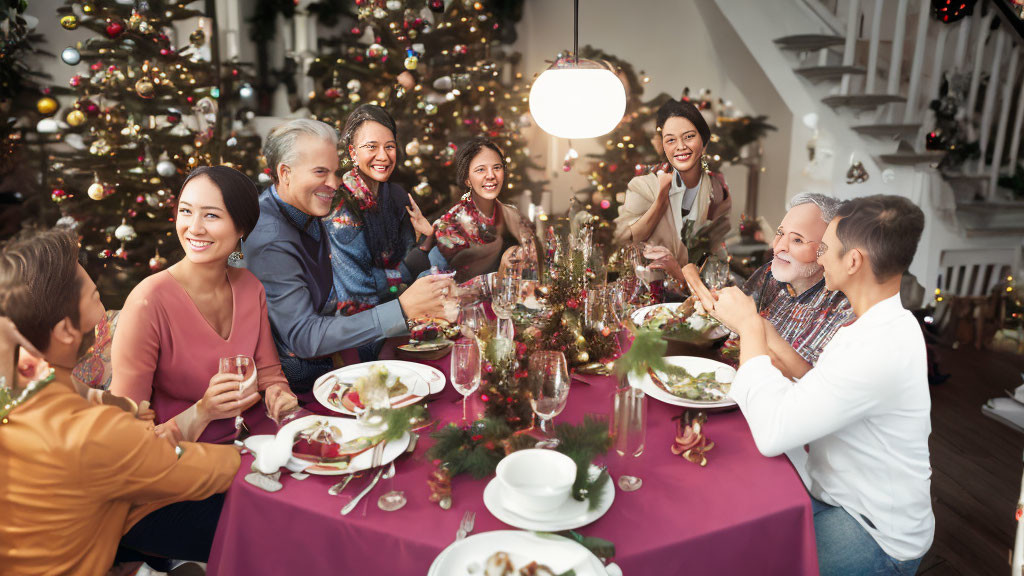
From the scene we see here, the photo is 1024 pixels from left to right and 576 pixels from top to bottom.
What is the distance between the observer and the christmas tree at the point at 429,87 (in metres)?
3.77

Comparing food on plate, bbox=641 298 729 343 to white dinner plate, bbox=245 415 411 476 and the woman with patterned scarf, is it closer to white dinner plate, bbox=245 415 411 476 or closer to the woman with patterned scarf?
white dinner plate, bbox=245 415 411 476

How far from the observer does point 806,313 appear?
1.94 m

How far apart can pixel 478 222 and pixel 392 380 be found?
4.53 feet

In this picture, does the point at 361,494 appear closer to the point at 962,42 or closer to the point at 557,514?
the point at 557,514

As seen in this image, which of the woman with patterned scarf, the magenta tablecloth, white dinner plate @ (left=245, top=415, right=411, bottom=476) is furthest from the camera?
the woman with patterned scarf

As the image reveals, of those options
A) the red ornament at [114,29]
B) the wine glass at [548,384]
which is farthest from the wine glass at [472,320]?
the red ornament at [114,29]

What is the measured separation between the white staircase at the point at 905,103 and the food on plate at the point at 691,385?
10.7 ft

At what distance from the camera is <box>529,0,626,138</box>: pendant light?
2016 millimetres

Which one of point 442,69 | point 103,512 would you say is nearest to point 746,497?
point 103,512

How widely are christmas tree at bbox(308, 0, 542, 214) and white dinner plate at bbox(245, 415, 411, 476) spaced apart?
2.41 metres

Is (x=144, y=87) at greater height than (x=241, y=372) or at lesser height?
greater

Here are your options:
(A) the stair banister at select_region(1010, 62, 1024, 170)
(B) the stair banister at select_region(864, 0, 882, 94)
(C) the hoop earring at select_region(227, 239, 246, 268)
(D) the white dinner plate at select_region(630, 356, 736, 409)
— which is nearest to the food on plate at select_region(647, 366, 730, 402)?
(D) the white dinner plate at select_region(630, 356, 736, 409)

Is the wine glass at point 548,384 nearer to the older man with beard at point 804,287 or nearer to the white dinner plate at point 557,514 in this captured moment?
the white dinner plate at point 557,514

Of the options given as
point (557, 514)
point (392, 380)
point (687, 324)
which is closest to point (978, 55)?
point (687, 324)
